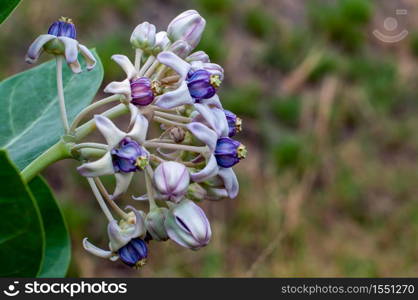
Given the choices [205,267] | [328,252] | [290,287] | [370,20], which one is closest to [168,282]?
[290,287]

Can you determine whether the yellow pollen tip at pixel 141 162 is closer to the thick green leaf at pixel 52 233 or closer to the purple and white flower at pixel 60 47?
the purple and white flower at pixel 60 47

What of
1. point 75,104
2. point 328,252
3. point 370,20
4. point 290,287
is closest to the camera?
point 75,104

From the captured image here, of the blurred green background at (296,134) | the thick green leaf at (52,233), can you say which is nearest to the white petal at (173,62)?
the thick green leaf at (52,233)

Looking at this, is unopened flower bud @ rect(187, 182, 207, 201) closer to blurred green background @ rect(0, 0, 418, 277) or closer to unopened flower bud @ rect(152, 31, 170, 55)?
unopened flower bud @ rect(152, 31, 170, 55)

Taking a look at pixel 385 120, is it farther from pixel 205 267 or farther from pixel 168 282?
pixel 168 282

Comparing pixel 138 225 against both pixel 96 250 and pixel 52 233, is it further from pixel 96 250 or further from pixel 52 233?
pixel 52 233

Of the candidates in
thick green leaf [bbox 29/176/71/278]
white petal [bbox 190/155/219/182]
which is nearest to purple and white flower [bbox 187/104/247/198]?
white petal [bbox 190/155/219/182]

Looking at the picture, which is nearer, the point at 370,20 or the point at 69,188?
the point at 69,188

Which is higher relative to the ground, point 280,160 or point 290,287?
point 290,287
